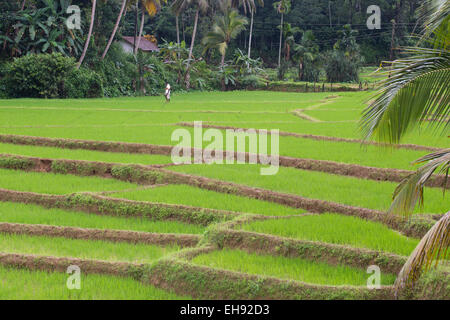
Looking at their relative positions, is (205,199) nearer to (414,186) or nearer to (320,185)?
(320,185)

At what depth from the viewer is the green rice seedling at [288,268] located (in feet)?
13.4

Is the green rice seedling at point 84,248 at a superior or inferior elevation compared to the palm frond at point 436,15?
inferior

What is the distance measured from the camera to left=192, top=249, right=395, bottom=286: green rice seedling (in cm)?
408

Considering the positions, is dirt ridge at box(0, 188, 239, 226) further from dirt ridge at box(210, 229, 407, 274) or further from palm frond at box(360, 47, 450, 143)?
palm frond at box(360, 47, 450, 143)

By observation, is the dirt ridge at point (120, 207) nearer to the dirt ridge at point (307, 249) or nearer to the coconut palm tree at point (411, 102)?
the dirt ridge at point (307, 249)

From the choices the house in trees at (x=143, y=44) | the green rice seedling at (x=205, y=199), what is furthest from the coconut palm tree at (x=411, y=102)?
the house in trees at (x=143, y=44)

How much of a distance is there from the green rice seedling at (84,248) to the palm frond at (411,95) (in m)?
2.17

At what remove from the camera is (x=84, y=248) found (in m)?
5.02

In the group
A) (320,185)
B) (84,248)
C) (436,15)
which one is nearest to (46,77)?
(320,185)

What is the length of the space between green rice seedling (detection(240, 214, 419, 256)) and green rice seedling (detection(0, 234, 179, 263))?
95 centimetres

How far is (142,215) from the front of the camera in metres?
6.23

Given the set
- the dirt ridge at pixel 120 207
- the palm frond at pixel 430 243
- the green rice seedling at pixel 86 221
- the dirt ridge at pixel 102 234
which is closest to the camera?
the palm frond at pixel 430 243

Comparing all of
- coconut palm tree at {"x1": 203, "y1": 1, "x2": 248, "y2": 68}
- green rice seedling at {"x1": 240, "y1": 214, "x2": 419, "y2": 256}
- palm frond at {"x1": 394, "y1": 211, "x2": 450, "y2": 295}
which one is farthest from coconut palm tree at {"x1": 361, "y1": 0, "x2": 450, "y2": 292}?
coconut palm tree at {"x1": 203, "y1": 1, "x2": 248, "y2": 68}

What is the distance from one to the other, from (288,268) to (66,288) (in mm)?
1698
